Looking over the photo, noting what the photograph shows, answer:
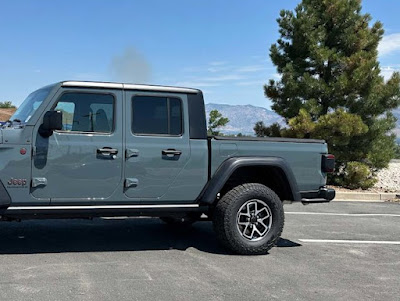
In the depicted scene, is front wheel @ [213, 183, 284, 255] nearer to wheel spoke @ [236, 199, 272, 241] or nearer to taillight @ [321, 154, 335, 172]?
wheel spoke @ [236, 199, 272, 241]

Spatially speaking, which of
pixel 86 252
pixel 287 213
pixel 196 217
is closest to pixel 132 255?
pixel 86 252

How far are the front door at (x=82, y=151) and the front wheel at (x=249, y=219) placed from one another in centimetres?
138

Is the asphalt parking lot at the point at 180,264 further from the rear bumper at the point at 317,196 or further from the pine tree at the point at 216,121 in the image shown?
the pine tree at the point at 216,121

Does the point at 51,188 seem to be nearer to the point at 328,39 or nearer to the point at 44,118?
the point at 44,118

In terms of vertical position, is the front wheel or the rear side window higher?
the rear side window

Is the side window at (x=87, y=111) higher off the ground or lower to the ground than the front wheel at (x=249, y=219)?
higher

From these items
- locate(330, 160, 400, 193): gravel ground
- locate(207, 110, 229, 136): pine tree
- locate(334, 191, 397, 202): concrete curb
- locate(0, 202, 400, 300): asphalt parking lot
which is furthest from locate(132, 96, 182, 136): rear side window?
locate(207, 110, 229, 136): pine tree

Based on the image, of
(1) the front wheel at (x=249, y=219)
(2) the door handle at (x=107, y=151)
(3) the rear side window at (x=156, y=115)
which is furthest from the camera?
(1) the front wheel at (x=249, y=219)

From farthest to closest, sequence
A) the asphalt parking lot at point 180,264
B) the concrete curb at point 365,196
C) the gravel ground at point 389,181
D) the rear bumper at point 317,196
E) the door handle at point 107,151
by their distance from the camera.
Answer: the gravel ground at point 389,181 < the concrete curb at point 365,196 < the rear bumper at point 317,196 < the door handle at point 107,151 < the asphalt parking lot at point 180,264

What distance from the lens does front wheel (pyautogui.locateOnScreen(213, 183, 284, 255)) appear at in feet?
18.6

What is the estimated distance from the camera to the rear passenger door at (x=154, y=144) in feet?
Answer: 17.7

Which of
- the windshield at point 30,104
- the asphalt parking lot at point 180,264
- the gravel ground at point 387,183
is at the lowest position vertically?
the asphalt parking lot at point 180,264

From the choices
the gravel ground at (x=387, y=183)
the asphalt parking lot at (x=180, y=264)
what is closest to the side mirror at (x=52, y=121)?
the asphalt parking lot at (x=180, y=264)

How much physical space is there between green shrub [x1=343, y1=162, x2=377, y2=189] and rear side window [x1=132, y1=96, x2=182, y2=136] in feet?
28.5
